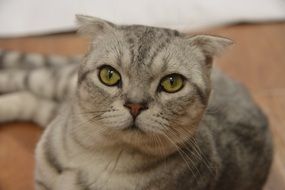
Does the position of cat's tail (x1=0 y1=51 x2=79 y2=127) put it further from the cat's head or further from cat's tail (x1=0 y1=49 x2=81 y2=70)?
the cat's head

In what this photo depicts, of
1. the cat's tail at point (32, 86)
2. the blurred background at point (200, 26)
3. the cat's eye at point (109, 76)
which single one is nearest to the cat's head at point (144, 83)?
the cat's eye at point (109, 76)

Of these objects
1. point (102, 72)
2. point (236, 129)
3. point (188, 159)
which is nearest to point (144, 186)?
point (188, 159)


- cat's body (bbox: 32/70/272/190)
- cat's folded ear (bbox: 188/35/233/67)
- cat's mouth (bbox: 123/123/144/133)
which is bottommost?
cat's body (bbox: 32/70/272/190)

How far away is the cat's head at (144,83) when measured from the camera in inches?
42.3

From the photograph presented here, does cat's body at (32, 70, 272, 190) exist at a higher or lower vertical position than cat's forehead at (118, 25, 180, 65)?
lower

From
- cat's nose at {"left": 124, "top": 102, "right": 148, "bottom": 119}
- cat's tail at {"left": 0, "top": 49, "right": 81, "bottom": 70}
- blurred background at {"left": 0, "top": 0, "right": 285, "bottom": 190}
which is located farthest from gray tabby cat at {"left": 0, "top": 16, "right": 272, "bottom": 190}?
blurred background at {"left": 0, "top": 0, "right": 285, "bottom": 190}

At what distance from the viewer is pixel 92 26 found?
1226 mm

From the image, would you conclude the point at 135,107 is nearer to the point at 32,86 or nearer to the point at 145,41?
the point at 145,41

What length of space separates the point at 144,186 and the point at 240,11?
5.40 feet

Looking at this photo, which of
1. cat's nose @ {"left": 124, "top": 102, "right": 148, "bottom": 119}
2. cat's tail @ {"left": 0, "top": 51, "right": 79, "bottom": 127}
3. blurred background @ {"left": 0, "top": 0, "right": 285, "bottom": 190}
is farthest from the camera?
blurred background @ {"left": 0, "top": 0, "right": 285, "bottom": 190}

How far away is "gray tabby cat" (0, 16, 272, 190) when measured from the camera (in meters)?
1.09

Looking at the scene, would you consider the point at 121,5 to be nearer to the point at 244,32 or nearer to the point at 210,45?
the point at 244,32

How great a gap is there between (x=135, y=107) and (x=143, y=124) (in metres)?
0.05

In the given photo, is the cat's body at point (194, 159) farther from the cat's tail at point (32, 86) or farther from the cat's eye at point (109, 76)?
the cat's tail at point (32, 86)
